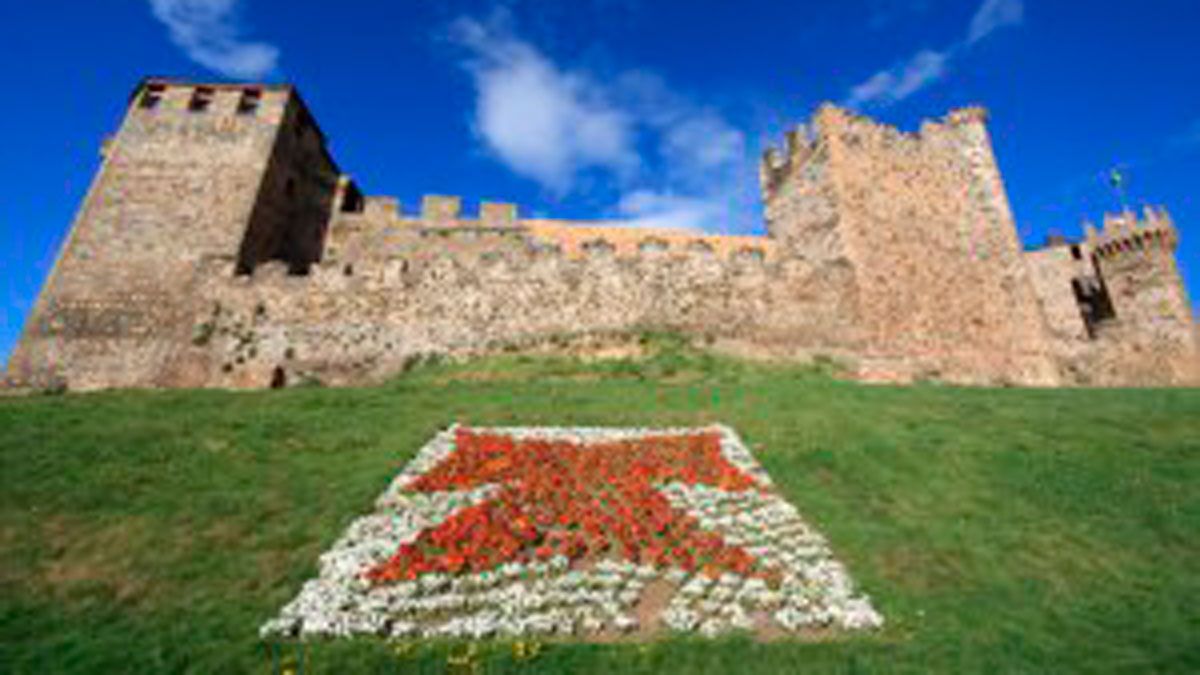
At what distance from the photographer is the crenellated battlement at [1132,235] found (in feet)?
121

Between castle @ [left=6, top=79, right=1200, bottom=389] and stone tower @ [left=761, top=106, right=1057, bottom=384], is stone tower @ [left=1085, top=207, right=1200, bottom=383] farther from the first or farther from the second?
stone tower @ [left=761, top=106, right=1057, bottom=384]

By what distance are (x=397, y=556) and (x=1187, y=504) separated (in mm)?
13986

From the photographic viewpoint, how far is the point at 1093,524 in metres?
10.1

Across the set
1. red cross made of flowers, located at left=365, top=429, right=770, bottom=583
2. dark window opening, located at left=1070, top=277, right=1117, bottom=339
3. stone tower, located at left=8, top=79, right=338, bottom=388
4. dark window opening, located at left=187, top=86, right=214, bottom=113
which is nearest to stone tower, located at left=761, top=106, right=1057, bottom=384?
red cross made of flowers, located at left=365, top=429, right=770, bottom=583

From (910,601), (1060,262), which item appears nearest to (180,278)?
(910,601)

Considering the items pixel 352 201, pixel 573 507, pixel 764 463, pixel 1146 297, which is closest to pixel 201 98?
pixel 352 201

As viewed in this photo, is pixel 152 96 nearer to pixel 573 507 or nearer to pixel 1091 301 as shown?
pixel 573 507

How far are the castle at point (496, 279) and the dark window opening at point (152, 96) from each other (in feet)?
0.38

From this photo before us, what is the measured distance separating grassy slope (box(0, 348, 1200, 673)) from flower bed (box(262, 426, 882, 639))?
461mm

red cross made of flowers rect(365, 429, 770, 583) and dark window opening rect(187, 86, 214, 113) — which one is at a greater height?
dark window opening rect(187, 86, 214, 113)

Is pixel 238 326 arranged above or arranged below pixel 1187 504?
above

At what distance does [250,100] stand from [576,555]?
3010cm

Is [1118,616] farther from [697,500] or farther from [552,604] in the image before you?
[552,604]

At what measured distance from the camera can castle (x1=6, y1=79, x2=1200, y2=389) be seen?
912 inches
